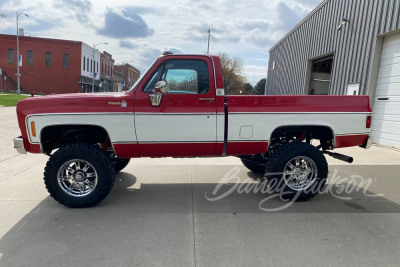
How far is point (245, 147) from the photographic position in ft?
13.1

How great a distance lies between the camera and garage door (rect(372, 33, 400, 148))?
318 inches

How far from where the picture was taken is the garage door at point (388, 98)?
318 inches

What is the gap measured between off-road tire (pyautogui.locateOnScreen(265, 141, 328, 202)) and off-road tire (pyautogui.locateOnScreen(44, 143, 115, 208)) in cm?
239

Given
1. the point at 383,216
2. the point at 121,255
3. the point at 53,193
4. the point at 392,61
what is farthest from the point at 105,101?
the point at 392,61

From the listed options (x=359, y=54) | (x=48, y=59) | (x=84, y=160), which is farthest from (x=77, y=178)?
(x=48, y=59)

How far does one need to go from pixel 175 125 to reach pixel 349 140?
8.73 ft

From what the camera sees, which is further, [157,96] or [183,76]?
[183,76]

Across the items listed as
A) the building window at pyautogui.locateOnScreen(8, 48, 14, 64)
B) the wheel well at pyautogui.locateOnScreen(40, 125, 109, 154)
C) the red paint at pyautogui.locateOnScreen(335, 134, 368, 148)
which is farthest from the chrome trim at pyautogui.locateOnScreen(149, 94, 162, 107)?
the building window at pyautogui.locateOnScreen(8, 48, 14, 64)

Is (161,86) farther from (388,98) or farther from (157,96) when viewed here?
(388,98)

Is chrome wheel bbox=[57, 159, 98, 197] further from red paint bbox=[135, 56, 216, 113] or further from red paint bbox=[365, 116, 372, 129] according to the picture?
red paint bbox=[365, 116, 372, 129]

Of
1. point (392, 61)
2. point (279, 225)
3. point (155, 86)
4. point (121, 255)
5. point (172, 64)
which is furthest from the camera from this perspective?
point (392, 61)

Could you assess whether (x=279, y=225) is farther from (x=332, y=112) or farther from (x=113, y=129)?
(x=113, y=129)

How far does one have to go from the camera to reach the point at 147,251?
109 inches

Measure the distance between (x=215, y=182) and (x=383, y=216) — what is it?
2.61 metres
